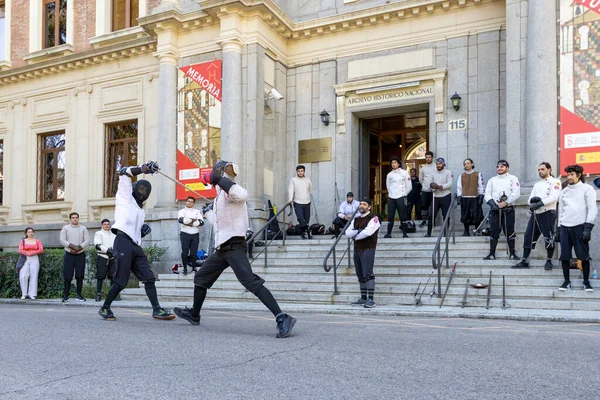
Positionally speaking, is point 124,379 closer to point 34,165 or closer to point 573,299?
point 573,299

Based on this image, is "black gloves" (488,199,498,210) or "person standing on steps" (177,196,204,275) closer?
"black gloves" (488,199,498,210)

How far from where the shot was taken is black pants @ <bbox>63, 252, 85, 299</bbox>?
1339cm

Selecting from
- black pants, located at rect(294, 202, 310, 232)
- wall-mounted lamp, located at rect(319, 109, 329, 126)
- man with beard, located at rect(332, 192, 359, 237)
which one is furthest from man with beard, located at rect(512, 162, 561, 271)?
wall-mounted lamp, located at rect(319, 109, 329, 126)

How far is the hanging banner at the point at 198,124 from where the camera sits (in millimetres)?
16609

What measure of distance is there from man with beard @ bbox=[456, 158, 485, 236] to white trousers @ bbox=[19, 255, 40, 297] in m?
9.69

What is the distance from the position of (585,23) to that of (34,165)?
17.1 meters

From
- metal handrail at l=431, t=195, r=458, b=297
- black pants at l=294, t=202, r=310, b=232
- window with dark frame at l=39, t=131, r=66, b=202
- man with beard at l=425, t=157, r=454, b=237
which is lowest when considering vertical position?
metal handrail at l=431, t=195, r=458, b=297

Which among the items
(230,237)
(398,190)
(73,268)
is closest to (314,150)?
(398,190)

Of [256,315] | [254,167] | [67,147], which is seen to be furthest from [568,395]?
[67,147]

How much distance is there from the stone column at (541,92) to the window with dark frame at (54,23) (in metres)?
15.2

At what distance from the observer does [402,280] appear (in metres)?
11.2

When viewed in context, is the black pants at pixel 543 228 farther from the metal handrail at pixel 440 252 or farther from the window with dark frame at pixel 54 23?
the window with dark frame at pixel 54 23

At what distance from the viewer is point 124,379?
454cm

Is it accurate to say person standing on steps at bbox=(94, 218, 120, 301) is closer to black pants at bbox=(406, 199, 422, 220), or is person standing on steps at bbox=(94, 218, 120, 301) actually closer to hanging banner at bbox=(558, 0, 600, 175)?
black pants at bbox=(406, 199, 422, 220)
